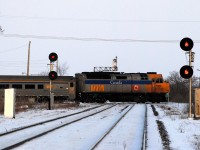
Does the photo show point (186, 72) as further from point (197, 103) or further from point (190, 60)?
point (197, 103)

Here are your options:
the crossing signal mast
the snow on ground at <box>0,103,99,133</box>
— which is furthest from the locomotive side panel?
the crossing signal mast

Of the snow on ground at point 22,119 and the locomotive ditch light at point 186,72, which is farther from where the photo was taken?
the locomotive ditch light at point 186,72

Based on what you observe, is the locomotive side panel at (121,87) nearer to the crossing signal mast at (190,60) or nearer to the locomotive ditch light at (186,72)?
the crossing signal mast at (190,60)

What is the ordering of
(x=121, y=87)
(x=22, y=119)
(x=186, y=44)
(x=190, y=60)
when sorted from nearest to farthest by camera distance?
1. (x=186, y=44)
2. (x=190, y=60)
3. (x=22, y=119)
4. (x=121, y=87)

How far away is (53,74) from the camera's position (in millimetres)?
27359

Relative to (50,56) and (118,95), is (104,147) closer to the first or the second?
(50,56)

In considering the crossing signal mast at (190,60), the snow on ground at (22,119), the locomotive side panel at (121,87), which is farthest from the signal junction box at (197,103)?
the locomotive side panel at (121,87)

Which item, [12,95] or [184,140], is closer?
[184,140]

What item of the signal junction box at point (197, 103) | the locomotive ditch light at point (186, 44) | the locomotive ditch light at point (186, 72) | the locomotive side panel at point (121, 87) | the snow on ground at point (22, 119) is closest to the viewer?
the snow on ground at point (22, 119)

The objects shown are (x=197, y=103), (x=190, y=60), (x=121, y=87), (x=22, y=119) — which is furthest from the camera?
(x=121, y=87)

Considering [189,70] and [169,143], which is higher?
[189,70]

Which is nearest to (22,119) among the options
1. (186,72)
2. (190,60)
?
(186,72)

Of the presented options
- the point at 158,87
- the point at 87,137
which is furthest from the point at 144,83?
the point at 87,137

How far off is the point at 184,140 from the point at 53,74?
56.7 feet
